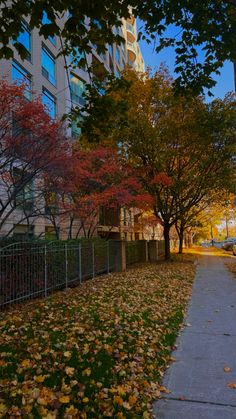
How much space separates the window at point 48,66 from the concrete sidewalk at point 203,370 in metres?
16.6

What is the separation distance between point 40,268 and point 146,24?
618cm

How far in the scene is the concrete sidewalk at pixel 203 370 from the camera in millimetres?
3523

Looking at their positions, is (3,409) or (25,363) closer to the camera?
(3,409)

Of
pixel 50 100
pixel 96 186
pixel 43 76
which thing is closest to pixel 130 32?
pixel 50 100

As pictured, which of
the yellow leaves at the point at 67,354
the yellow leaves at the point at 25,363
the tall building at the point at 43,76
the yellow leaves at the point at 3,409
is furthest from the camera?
the tall building at the point at 43,76

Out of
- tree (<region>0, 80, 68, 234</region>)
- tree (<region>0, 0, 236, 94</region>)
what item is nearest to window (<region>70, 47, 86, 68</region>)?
tree (<region>0, 0, 236, 94</region>)

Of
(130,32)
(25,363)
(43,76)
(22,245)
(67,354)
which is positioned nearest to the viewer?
(25,363)

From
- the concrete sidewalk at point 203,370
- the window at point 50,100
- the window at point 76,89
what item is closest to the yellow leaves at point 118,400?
the concrete sidewalk at point 203,370

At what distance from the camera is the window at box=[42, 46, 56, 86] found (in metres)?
20.4

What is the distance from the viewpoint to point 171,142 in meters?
19.5

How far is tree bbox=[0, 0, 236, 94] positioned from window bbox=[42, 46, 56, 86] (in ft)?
49.8

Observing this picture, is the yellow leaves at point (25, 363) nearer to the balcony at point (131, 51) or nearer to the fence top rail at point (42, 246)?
the fence top rail at point (42, 246)

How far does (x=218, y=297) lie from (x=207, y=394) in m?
6.22

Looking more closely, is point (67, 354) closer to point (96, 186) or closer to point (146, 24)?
point (146, 24)
